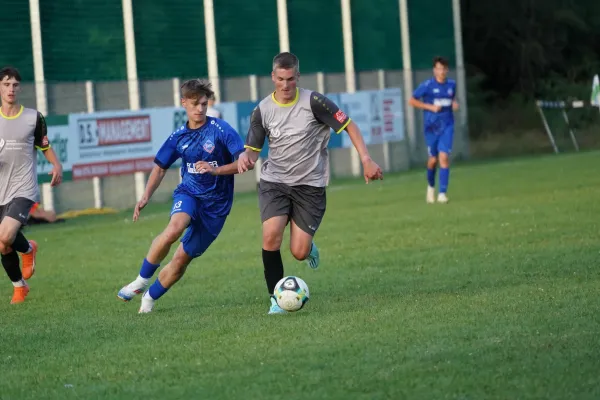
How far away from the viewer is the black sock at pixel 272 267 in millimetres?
10359

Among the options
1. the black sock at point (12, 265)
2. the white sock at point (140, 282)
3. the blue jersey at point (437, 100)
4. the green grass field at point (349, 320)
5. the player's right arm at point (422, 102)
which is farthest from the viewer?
the blue jersey at point (437, 100)

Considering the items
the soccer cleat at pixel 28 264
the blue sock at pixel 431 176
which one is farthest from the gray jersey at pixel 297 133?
the blue sock at pixel 431 176

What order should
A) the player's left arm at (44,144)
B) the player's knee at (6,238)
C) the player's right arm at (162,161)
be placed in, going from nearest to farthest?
the player's right arm at (162,161) → the player's knee at (6,238) → the player's left arm at (44,144)

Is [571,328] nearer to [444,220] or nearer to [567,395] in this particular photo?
[567,395]

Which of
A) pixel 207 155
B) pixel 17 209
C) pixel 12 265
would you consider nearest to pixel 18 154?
pixel 17 209

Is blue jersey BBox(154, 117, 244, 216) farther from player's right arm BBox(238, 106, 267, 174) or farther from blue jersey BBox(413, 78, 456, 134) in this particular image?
blue jersey BBox(413, 78, 456, 134)

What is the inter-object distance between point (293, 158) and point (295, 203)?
1.17 feet

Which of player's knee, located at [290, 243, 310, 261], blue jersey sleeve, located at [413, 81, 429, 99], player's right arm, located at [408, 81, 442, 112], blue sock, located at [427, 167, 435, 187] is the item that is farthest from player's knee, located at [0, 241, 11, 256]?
blue jersey sleeve, located at [413, 81, 429, 99]

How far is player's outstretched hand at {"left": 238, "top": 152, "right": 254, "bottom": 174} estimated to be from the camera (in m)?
9.55

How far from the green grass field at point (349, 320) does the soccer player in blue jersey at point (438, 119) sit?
2.40m

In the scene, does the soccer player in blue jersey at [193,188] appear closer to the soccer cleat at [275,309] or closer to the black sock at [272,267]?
the black sock at [272,267]

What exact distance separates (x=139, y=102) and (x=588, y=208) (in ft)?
41.2

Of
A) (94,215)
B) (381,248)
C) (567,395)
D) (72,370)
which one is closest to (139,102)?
(94,215)

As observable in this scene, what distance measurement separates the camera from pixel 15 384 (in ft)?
24.8
